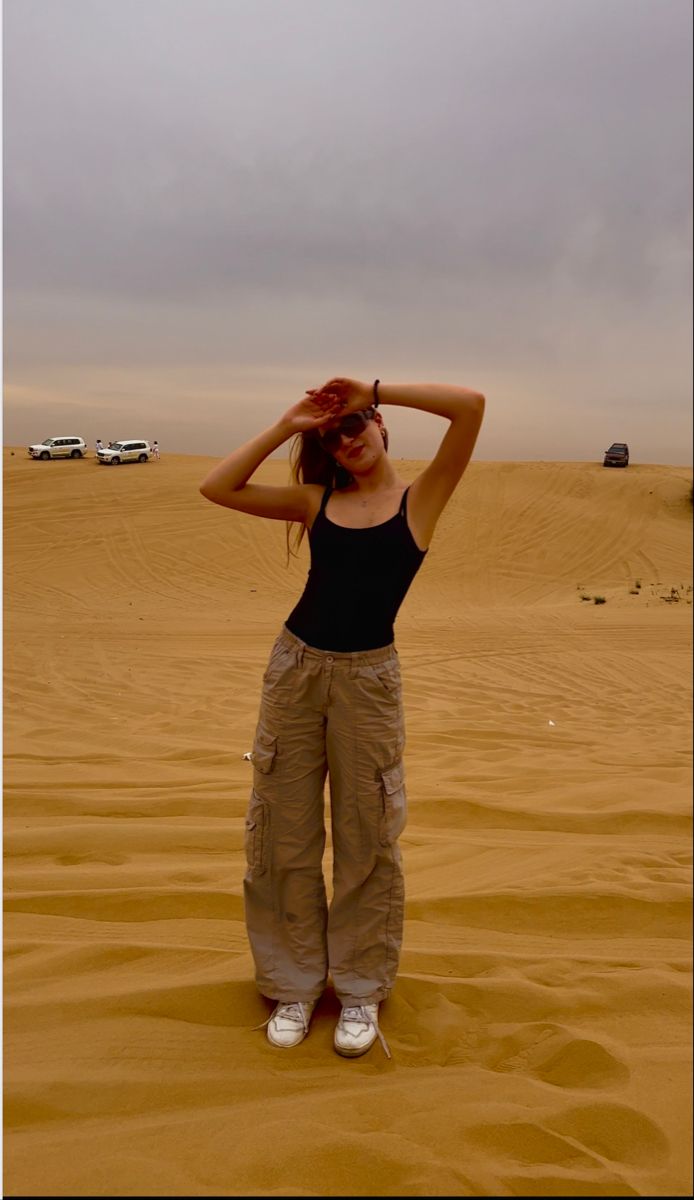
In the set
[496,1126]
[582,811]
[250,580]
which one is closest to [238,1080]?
[496,1126]

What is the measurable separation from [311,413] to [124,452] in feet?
70.2

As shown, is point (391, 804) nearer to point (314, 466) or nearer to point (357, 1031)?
point (357, 1031)

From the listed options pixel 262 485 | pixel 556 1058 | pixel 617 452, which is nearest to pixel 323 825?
pixel 556 1058

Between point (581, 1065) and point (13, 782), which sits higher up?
point (13, 782)

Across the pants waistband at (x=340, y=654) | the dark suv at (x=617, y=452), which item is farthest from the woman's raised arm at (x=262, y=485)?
the dark suv at (x=617, y=452)

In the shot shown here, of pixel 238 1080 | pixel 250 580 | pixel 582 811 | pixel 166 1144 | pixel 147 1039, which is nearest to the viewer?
pixel 166 1144

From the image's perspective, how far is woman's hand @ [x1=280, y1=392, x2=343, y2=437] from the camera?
7.16ft

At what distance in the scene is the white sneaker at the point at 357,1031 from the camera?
228 cm

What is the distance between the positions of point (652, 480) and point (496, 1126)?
22.2 meters

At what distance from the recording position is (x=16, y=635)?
969 centimetres

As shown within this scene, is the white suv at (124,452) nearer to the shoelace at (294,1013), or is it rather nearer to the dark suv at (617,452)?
the dark suv at (617,452)

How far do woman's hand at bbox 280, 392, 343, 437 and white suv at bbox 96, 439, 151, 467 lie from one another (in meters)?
20.8

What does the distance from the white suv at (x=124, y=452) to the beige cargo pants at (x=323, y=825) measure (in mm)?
20826

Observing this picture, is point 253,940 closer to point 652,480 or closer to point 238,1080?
point 238,1080
